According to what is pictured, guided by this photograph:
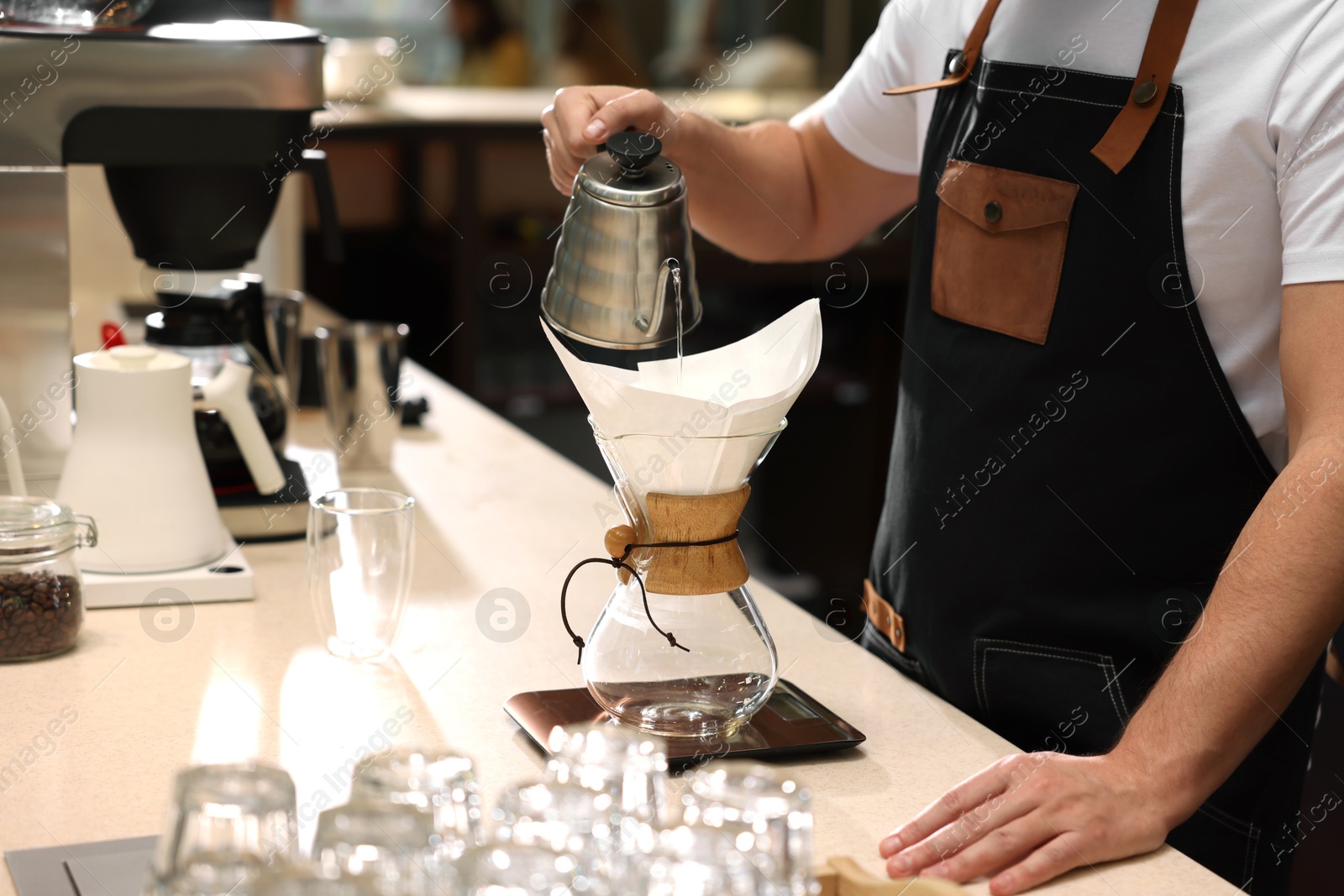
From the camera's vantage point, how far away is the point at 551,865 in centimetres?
61

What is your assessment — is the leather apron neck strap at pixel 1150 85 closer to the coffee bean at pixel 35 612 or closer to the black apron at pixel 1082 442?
the black apron at pixel 1082 442

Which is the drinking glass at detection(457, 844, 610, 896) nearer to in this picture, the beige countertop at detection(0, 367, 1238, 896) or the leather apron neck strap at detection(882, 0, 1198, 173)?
the beige countertop at detection(0, 367, 1238, 896)

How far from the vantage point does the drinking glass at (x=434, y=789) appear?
25.9 inches

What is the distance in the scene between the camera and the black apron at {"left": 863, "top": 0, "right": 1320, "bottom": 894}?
1.27 metres

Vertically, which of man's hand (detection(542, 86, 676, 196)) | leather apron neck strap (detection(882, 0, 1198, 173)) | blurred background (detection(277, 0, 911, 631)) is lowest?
blurred background (detection(277, 0, 911, 631))

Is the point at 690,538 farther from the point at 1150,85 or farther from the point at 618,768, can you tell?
the point at 1150,85

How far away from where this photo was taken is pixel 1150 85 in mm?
1243

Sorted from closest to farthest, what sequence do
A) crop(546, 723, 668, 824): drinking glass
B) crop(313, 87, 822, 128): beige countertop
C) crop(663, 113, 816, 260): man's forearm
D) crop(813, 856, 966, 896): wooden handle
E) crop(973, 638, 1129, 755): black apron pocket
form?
crop(546, 723, 668, 824): drinking glass → crop(813, 856, 966, 896): wooden handle → crop(973, 638, 1129, 755): black apron pocket → crop(663, 113, 816, 260): man's forearm → crop(313, 87, 822, 128): beige countertop

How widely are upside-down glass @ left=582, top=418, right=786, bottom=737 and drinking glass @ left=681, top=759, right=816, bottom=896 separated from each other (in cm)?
33

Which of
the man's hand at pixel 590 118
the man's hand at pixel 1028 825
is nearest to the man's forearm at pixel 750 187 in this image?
the man's hand at pixel 590 118

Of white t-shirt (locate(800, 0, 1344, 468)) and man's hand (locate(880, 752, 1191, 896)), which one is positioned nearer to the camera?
man's hand (locate(880, 752, 1191, 896))

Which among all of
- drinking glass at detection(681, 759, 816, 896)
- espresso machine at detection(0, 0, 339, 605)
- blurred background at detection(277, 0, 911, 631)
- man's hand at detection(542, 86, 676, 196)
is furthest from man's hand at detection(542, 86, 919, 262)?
blurred background at detection(277, 0, 911, 631)

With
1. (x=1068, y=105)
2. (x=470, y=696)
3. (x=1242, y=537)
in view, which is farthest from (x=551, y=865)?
(x=1068, y=105)

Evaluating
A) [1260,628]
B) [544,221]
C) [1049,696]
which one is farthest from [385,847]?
[544,221]
